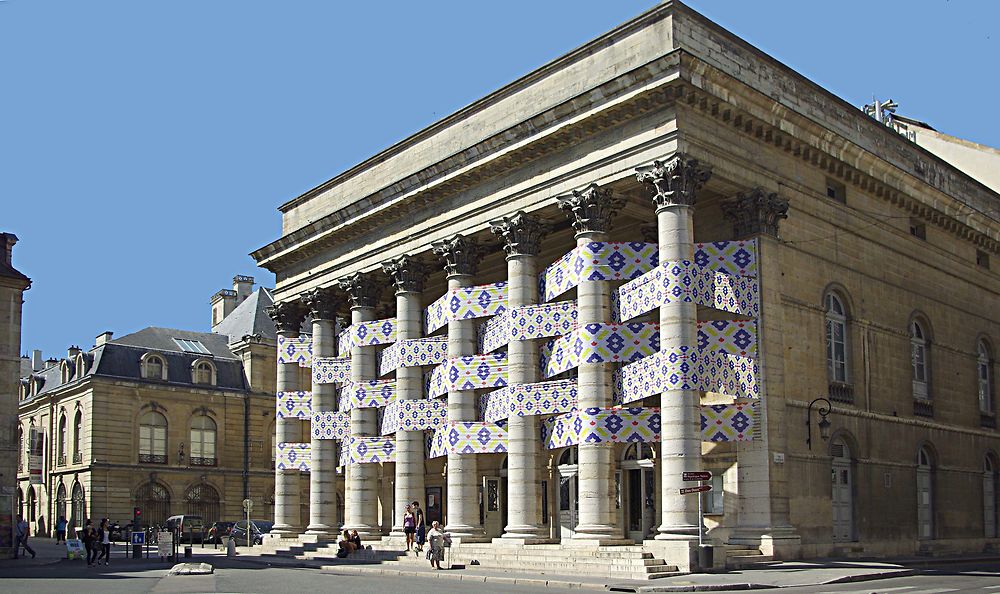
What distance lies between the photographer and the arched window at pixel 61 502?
6800cm

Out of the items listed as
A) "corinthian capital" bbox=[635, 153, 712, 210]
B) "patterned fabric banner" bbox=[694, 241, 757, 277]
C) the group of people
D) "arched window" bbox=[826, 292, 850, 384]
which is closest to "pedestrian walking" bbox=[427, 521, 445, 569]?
the group of people

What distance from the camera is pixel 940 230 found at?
1518 inches

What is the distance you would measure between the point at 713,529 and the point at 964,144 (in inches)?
976

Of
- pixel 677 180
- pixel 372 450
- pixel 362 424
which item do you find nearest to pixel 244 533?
pixel 362 424

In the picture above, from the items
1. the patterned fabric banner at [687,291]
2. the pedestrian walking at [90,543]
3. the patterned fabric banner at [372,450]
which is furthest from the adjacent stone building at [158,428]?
the patterned fabric banner at [687,291]

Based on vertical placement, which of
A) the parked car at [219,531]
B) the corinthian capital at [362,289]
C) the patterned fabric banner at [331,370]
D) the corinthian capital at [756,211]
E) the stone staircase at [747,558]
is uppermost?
the corinthian capital at [756,211]

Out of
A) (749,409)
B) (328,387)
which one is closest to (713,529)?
(749,409)

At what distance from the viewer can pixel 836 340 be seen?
32750 mm

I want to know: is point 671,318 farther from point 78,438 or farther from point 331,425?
point 78,438

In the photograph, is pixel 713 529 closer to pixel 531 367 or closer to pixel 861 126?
pixel 531 367

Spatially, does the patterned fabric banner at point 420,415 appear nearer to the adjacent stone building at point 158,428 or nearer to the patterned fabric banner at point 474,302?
the patterned fabric banner at point 474,302

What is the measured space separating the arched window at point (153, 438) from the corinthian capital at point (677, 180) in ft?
153

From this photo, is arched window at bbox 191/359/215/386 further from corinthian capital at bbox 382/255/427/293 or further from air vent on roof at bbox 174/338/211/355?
corinthian capital at bbox 382/255/427/293

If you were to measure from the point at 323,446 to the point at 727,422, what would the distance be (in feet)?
59.8
